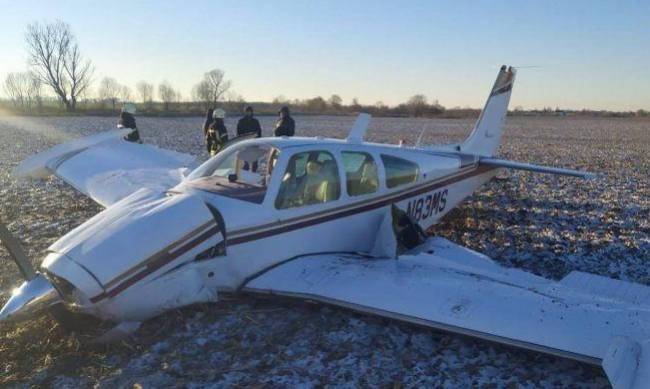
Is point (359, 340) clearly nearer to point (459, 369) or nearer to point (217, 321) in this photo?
point (459, 369)

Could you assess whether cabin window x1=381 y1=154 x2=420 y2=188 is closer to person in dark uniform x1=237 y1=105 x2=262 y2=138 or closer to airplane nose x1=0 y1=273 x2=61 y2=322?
airplane nose x1=0 y1=273 x2=61 y2=322

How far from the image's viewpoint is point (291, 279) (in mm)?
5203

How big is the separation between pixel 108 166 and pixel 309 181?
4.44 metres

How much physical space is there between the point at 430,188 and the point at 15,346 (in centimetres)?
553

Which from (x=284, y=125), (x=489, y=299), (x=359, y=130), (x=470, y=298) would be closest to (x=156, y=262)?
(x=470, y=298)

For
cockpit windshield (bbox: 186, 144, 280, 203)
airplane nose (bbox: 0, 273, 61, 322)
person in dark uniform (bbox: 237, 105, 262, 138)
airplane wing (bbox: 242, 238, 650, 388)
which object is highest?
person in dark uniform (bbox: 237, 105, 262, 138)

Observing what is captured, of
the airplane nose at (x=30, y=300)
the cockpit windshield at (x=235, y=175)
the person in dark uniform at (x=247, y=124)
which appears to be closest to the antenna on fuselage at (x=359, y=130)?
the cockpit windshield at (x=235, y=175)

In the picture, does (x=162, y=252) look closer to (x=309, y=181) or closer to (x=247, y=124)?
(x=309, y=181)

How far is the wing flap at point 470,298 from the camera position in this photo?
4.01m

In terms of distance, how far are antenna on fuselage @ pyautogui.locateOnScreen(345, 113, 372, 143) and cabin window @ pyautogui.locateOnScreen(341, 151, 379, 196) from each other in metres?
0.47

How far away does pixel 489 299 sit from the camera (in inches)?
178

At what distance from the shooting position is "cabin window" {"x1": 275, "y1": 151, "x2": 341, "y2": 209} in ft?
18.4

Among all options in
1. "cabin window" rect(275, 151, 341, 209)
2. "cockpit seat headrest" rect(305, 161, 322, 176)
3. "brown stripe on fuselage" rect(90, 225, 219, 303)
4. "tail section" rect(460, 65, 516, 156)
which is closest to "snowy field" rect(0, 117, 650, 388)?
"brown stripe on fuselage" rect(90, 225, 219, 303)

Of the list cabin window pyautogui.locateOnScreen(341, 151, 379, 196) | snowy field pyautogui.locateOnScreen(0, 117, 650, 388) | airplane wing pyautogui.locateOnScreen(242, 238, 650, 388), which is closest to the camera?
Result: airplane wing pyautogui.locateOnScreen(242, 238, 650, 388)
